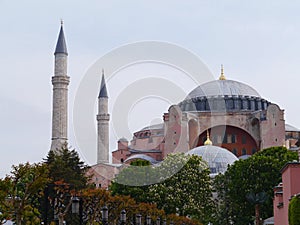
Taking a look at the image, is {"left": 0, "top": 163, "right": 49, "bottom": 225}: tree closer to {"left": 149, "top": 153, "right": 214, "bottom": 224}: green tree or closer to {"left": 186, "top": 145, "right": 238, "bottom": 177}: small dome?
{"left": 149, "top": 153, "right": 214, "bottom": 224}: green tree

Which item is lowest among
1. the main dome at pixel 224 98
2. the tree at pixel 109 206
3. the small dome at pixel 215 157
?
the tree at pixel 109 206

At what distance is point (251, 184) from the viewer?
37156 mm

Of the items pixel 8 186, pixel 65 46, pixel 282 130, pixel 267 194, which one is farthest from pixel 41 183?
pixel 282 130

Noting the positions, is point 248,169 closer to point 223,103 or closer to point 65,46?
point 65,46

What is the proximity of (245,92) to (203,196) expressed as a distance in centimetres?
3179

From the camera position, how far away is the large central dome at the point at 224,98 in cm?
6650

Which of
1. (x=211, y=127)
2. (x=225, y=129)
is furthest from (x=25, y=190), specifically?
(x=225, y=129)

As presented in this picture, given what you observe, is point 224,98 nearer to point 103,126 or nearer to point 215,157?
point 215,157

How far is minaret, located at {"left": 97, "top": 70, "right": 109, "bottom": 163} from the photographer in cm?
6356

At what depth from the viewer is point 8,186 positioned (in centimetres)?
1667

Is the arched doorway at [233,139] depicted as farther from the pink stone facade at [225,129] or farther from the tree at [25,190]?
the tree at [25,190]

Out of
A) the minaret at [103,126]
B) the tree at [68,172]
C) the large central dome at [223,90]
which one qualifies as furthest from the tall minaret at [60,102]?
the large central dome at [223,90]

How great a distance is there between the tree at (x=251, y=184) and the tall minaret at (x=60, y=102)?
746 inches

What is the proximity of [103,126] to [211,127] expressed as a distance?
11.0 meters
